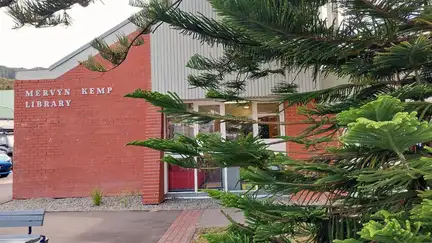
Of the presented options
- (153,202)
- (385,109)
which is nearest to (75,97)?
(153,202)

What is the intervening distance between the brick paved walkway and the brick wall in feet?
9.18

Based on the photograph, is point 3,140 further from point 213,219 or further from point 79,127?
point 213,219

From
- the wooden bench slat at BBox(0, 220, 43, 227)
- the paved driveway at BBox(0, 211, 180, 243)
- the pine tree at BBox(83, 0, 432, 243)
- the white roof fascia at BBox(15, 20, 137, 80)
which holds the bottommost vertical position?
the paved driveway at BBox(0, 211, 180, 243)

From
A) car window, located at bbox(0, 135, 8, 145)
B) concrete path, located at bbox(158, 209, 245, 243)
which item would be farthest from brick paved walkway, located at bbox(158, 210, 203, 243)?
car window, located at bbox(0, 135, 8, 145)

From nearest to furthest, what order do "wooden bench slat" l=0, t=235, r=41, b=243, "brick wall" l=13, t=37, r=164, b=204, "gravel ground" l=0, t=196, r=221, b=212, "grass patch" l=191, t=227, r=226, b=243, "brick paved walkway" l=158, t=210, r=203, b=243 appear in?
"wooden bench slat" l=0, t=235, r=41, b=243
"grass patch" l=191, t=227, r=226, b=243
"brick paved walkway" l=158, t=210, r=203, b=243
"gravel ground" l=0, t=196, r=221, b=212
"brick wall" l=13, t=37, r=164, b=204

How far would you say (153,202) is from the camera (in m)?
9.16

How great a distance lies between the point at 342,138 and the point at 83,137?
10285mm

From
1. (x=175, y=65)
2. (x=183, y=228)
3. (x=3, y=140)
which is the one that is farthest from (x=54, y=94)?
(x=3, y=140)

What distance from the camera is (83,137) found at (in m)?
10.6

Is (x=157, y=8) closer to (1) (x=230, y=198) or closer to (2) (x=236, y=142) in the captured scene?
(2) (x=236, y=142)

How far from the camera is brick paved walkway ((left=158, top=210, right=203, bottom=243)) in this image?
244 inches

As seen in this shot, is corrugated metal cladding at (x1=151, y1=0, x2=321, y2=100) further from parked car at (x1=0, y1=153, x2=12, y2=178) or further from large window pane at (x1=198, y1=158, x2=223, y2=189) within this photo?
parked car at (x1=0, y1=153, x2=12, y2=178)

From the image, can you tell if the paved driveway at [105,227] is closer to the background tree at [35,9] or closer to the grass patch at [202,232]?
the grass patch at [202,232]


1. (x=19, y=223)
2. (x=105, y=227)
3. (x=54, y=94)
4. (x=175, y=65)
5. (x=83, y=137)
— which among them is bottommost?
(x=105, y=227)
